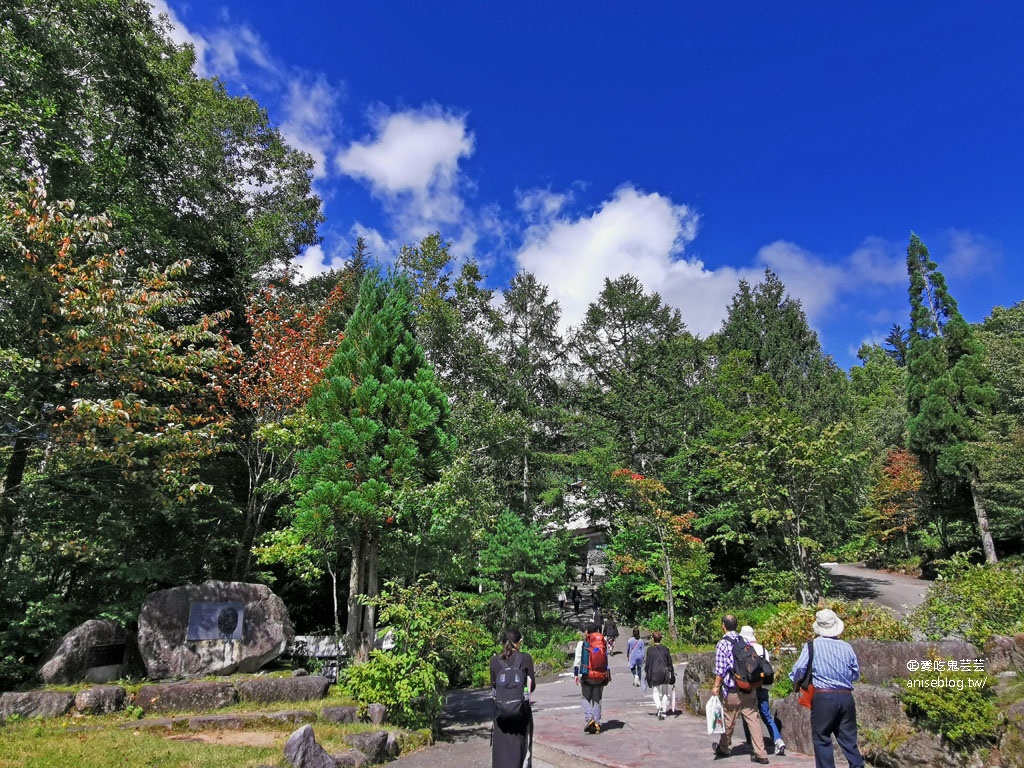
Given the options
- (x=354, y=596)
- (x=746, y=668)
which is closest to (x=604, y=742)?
(x=746, y=668)

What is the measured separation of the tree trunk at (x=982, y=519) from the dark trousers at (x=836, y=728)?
2816cm

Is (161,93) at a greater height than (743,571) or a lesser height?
greater

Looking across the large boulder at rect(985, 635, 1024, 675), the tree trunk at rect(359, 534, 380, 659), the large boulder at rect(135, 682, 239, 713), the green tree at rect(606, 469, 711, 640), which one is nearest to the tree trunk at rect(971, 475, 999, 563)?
the green tree at rect(606, 469, 711, 640)

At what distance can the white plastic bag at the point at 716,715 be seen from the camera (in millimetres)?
6464

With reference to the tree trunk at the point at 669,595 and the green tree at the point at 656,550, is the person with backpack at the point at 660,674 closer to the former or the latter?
Answer: the green tree at the point at 656,550

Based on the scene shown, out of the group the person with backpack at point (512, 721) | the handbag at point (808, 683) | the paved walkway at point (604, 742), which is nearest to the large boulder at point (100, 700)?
the paved walkway at point (604, 742)

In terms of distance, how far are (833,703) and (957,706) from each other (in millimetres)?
2195

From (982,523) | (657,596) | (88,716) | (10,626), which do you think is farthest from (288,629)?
(982,523)

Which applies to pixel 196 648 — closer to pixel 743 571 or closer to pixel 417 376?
pixel 417 376

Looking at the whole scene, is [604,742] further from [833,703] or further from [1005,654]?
[1005,654]

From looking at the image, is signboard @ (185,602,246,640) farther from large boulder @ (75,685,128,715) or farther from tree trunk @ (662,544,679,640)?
tree trunk @ (662,544,679,640)

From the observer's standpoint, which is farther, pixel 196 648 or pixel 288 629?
pixel 288 629

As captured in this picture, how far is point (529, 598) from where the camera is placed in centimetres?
2130

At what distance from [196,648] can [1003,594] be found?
14727mm
